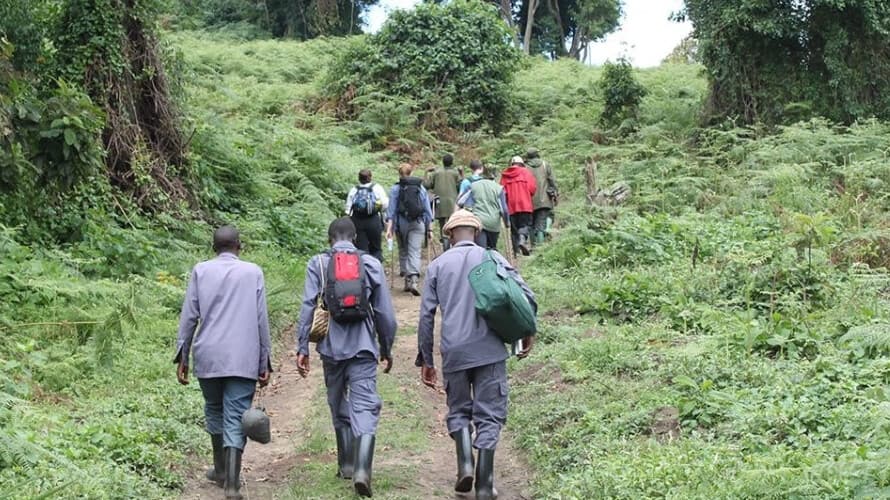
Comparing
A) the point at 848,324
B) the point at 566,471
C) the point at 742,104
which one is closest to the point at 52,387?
the point at 566,471

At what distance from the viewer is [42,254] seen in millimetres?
12148

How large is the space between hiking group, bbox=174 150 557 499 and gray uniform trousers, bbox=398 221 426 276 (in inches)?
282

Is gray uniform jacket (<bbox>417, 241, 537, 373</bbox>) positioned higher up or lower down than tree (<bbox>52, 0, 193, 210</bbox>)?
lower down

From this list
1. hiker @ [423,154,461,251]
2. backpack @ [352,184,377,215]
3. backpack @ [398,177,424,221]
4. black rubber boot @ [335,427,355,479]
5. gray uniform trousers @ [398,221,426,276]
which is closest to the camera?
black rubber boot @ [335,427,355,479]

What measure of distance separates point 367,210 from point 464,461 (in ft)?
23.7

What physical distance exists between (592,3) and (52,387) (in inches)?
1648

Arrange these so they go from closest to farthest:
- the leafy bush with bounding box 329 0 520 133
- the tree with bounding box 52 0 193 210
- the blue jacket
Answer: the blue jacket → the tree with bounding box 52 0 193 210 → the leafy bush with bounding box 329 0 520 133

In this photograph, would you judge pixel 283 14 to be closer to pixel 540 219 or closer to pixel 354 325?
pixel 540 219

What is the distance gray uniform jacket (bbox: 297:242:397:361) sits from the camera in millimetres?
7113

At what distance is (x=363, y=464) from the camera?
680 cm

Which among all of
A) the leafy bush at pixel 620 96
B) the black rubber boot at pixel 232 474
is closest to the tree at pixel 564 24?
the leafy bush at pixel 620 96

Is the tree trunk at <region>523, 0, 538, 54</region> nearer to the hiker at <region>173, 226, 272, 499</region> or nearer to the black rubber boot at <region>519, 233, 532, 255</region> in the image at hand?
the black rubber boot at <region>519, 233, 532, 255</region>

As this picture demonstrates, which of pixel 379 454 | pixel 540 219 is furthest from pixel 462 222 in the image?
pixel 540 219

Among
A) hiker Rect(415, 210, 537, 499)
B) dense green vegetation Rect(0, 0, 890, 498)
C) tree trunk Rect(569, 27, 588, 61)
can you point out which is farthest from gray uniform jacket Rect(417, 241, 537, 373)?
tree trunk Rect(569, 27, 588, 61)
